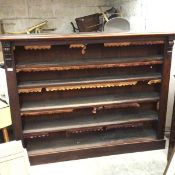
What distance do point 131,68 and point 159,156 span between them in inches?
40.2

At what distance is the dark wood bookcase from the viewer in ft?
7.07

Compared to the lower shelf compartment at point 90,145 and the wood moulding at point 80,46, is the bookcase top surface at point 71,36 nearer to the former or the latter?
the wood moulding at point 80,46

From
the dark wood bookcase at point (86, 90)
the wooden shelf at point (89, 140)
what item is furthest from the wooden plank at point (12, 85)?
the wooden shelf at point (89, 140)

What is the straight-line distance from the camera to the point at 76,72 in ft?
7.79

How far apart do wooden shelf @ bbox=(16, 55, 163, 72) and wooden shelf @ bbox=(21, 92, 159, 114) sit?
37cm

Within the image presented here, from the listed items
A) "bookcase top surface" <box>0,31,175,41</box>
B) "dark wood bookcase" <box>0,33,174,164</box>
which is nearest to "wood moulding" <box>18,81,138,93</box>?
"dark wood bookcase" <box>0,33,174,164</box>

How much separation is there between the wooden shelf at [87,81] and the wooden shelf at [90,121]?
0.46 m

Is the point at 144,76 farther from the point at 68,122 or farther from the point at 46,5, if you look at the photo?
the point at 46,5

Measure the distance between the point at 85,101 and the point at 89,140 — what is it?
1.66ft

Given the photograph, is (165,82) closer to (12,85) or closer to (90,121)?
(90,121)

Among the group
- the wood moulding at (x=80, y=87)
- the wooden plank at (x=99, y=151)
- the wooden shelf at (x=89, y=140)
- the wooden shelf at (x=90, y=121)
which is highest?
the wood moulding at (x=80, y=87)

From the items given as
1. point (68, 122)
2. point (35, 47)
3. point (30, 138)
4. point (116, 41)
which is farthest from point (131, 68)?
point (30, 138)

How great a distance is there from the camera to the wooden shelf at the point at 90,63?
6.95ft

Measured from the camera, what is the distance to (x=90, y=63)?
220cm
